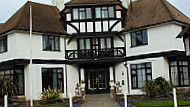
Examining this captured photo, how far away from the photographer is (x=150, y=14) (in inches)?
953

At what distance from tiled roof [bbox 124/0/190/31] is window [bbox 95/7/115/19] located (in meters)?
1.60

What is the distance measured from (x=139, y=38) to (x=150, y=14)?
2.37 metres

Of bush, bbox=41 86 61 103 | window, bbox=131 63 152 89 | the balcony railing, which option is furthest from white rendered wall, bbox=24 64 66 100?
window, bbox=131 63 152 89

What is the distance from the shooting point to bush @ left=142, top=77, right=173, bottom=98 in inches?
798

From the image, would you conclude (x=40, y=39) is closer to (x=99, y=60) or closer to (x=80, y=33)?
(x=80, y=33)

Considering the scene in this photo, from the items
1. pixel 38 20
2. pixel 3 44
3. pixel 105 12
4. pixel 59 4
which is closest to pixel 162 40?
pixel 105 12

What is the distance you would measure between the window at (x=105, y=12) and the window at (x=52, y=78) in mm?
6154

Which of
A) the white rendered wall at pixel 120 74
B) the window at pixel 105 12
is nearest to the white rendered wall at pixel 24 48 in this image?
the window at pixel 105 12

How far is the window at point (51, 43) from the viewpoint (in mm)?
23964

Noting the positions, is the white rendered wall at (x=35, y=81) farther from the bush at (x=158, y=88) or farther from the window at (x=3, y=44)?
the bush at (x=158, y=88)

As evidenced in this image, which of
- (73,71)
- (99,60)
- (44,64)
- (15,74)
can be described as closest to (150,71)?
(99,60)

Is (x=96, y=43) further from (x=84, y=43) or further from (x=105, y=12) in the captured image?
(x=105, y=12)

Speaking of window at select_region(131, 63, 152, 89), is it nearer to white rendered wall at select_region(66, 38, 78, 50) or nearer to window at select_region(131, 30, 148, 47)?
window at select_region(131, 30, 148, 47)

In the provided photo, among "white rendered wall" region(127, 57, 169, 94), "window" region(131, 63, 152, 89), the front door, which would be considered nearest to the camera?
"white rendered wall" region(127, 57, 169, 94)
